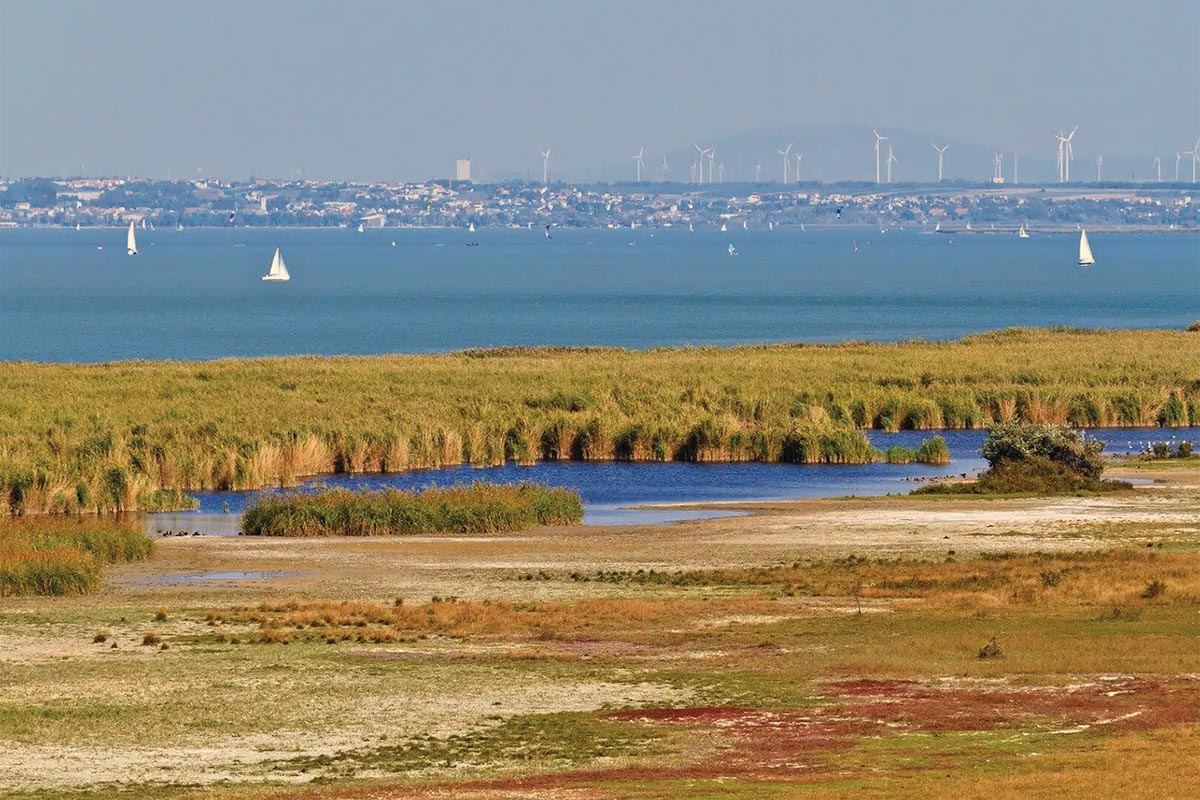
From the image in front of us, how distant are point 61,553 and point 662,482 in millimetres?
25621

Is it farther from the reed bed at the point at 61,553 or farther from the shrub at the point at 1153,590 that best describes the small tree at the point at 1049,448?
the reed bed at the point at 61,553

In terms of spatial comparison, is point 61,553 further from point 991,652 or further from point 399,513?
point 991,652

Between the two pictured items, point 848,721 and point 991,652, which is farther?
point 991,652

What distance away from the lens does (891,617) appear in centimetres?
3297

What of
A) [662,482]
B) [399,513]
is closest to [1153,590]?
[399,513]

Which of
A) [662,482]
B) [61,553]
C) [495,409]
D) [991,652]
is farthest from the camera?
[495,409]

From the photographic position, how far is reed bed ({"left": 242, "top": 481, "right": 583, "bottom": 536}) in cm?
4669

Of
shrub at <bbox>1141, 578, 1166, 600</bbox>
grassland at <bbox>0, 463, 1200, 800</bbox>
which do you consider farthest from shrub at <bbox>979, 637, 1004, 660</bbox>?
shrub at <bbox>1141, 578, 1166, 600</bbox>

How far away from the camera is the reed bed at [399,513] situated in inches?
1838

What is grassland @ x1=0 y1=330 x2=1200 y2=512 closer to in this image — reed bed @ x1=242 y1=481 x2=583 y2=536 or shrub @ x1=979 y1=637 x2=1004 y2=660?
reed bed @ x1=242 y1=481 x2=583 y2=536

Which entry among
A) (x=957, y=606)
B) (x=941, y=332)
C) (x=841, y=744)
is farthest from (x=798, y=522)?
(x=941, y=332)

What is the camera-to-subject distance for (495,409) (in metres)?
70.1

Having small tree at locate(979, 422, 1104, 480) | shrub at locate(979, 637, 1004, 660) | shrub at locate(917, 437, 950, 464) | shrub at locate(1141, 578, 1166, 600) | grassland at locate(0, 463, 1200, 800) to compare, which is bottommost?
grassland at locate(0, 463, 1200, 800)

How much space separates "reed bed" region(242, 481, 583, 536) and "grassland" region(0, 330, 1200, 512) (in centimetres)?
645
